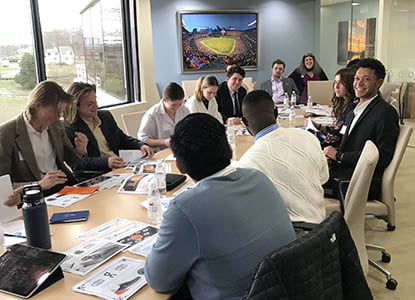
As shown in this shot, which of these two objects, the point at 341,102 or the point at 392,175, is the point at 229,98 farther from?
the point at 392,175

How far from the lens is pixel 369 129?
2.83m

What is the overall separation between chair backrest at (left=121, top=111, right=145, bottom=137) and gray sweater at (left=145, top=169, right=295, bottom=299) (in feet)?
8.86

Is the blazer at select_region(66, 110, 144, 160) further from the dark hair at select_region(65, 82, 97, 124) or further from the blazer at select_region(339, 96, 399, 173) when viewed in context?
the blazer at select_region(339, 96, 399, 173)

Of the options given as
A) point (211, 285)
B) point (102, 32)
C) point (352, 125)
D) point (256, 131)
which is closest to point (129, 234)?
point (211, 285)

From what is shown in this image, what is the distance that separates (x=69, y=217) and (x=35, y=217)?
0.42 meters

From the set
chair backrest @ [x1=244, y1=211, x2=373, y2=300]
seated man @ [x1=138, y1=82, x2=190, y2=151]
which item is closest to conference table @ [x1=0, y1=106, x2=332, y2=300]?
chair backrest @ [x1=244, y1=211, x2=373, y2=300]

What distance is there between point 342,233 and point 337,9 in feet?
28.1

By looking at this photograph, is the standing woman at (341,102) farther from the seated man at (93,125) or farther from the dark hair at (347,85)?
the seated man at (93,125)

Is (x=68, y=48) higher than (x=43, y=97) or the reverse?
higher

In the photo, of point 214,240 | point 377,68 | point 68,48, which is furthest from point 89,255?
point 68,48

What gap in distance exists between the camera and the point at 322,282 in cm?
116

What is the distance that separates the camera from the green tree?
4.29 metres

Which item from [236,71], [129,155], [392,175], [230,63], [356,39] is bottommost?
[392,175]

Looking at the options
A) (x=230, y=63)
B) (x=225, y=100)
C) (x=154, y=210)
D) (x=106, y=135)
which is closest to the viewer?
(x=154, y=210)
